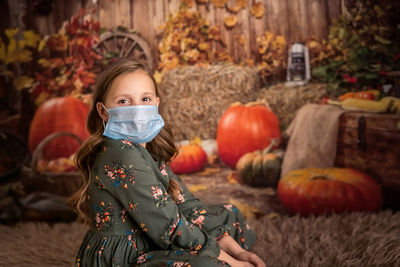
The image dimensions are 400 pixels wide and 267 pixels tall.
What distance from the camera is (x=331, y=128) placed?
7.72 feet

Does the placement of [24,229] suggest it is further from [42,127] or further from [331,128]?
[331,128]

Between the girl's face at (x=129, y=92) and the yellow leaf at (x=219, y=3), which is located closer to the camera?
the girl's face at (x=129, y=92)

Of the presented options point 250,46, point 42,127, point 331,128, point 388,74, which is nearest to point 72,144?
point 42,127

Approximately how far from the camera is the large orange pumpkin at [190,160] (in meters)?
2.53

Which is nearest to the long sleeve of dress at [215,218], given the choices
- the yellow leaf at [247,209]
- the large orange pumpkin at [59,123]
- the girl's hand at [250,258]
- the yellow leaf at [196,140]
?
the girl's hand at [250,258]

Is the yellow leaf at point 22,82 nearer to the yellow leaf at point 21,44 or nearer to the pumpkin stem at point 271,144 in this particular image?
the yellow leaf at point 21,44

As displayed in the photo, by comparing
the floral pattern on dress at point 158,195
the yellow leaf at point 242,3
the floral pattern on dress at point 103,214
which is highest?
the yellow leaf at point 242,3

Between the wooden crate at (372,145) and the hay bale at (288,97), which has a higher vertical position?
the hay bale at (288,97)

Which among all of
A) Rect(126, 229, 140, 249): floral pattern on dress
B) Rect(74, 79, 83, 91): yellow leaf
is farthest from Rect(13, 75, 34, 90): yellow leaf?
Rect(126, 229, 140, 249): floral pattern on dress

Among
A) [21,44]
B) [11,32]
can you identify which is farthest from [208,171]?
[11,32]

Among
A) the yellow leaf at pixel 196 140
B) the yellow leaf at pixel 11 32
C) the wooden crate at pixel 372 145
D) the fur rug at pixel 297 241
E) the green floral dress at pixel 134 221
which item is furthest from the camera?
the yellow leaf at pixel 11 32

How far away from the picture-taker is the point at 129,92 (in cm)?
137

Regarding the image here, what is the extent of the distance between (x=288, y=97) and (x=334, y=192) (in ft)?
2.11

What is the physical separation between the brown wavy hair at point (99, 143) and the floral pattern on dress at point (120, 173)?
0.16 metres
